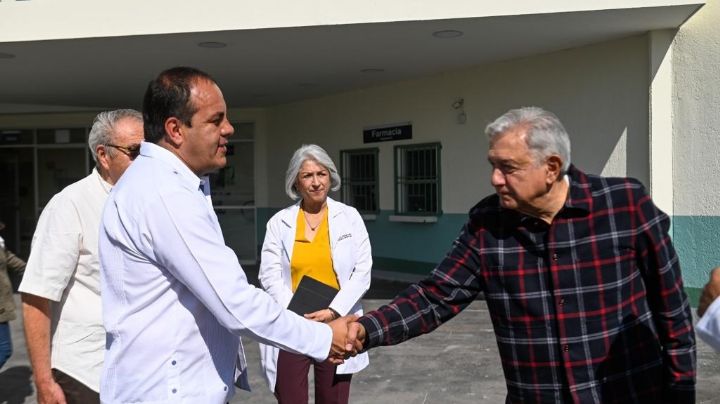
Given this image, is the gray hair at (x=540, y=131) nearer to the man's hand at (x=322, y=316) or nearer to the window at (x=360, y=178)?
the man's hand at (x=322, y=316)

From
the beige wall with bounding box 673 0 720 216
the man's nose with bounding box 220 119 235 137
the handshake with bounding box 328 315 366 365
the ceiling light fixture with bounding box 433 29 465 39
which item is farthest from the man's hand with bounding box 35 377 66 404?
the beige wall with bounding box 673 0 720 216

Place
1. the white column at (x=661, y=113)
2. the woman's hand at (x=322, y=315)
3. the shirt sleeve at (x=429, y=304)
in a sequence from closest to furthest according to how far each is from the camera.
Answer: the shirt sleeve at (x=429, y=304) → the woman's hand at (x=322, y=315) → the white column at (x=661, y=113)

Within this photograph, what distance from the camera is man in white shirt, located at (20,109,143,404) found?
2.94m

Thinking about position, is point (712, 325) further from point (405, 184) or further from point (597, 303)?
point (405, 184)

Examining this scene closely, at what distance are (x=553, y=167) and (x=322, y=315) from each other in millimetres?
1930

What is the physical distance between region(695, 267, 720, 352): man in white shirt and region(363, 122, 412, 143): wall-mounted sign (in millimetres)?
10465

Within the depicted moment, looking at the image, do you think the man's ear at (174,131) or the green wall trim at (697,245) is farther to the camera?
the green wall trim at (697,245)

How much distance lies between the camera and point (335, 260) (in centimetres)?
441

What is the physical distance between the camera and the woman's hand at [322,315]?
4031 millimetres

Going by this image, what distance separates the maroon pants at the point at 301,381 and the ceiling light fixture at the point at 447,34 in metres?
5.52

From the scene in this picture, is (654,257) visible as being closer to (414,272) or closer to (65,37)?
(65,37)

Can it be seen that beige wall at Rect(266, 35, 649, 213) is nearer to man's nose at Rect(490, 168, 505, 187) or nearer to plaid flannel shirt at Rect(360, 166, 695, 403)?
plaid flannel shirt at Rect(360, 166, 695, 403)

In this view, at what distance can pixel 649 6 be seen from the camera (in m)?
7.63

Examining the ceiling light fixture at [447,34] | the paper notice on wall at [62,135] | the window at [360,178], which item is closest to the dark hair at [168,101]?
the ceiling light fixture at [447,34]
